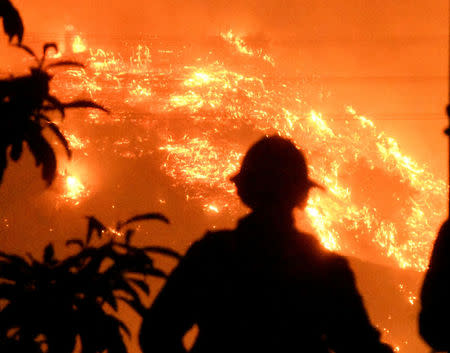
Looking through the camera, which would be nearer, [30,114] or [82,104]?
[30,114]

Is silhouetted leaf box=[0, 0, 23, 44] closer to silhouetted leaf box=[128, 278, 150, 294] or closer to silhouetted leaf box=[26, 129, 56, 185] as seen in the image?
silhouetted leaf box=[26, 129, 56, 185]

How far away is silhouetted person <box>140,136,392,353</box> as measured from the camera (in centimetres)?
250

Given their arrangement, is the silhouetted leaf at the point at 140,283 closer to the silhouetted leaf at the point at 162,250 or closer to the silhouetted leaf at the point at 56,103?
the silhouetted leaf at the point at 162,250

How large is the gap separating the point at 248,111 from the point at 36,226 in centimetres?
5635

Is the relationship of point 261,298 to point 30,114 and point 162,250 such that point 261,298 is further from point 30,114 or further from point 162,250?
point 30,114

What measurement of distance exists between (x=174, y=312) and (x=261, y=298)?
0.32 metres

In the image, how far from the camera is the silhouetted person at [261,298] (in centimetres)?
250

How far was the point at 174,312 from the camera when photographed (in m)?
2.57

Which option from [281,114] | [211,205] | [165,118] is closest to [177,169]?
[211,205]

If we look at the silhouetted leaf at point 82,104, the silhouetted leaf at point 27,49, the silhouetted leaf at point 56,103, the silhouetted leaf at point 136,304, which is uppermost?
the silhouetted leaf at point 27,49

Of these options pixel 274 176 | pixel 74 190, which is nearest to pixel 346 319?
pixel 274 176

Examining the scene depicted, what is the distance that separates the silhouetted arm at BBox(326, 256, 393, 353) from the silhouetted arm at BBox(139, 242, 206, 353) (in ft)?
1.61

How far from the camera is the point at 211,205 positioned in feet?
199

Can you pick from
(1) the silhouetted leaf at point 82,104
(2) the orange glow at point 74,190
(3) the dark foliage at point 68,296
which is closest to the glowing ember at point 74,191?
(2) the orange glow at point 74,190
